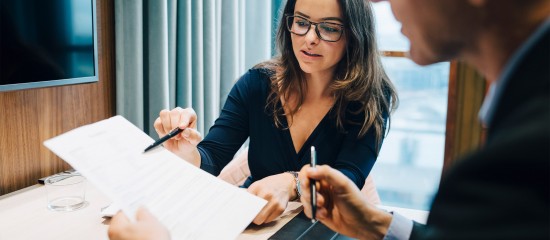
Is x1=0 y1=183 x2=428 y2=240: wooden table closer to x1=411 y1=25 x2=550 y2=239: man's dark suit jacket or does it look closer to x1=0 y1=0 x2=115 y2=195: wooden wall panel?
x1=0 y1=0 x2=115 y2=195: wooden wall panel

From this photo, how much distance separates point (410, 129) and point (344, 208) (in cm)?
214

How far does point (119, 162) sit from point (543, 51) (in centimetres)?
69

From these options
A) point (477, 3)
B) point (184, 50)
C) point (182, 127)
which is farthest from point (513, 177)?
point (184, 50)

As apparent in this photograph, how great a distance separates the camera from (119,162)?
842 mm

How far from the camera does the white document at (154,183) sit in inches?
31.0

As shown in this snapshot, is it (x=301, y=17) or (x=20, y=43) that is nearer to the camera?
(x=20, y=43)

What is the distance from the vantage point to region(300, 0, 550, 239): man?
31 cm

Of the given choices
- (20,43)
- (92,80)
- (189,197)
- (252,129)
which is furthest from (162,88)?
(189,197)

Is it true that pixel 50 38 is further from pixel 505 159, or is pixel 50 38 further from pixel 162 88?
pixel 505 159

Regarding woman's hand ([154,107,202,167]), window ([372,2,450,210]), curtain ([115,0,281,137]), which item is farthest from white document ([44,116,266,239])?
window ([372,2,450,210])

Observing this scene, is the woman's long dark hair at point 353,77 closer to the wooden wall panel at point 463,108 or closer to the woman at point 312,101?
the woman at point 312,101

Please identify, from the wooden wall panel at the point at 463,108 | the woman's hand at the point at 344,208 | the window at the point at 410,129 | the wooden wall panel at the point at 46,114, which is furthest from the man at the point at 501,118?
the window at the point at 410,129

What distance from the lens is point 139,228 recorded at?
70 centimetres

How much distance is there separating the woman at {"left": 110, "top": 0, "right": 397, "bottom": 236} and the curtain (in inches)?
20.1
